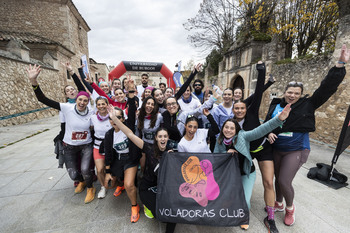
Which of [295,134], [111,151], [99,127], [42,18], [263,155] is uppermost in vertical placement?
[42,18]

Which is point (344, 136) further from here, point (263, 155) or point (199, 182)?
point (199, 182)

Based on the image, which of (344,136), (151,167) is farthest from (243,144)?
(344,136)

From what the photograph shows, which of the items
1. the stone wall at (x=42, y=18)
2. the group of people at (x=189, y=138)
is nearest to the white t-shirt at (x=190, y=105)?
the group of people at (x=189, y=138)

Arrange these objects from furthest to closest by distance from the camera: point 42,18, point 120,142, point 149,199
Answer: point 42,18, point 120,142, point 149,199

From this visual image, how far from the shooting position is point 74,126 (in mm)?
2633

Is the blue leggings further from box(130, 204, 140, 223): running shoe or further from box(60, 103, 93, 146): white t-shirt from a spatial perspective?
box(60, 103, 93, 146): white t-shirt

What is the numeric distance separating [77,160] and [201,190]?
2.37 meters

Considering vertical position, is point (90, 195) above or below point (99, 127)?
below

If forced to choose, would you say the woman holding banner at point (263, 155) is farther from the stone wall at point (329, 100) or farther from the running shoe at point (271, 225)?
the stone wall at point (329, 100)

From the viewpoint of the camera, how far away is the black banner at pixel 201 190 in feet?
5.97

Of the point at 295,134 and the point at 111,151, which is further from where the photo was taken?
the point at 111,151

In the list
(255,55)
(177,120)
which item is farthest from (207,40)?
(177,120)

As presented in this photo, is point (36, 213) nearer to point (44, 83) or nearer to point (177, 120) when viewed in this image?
point (177, 120)

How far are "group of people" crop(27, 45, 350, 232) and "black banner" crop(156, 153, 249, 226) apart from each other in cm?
24
